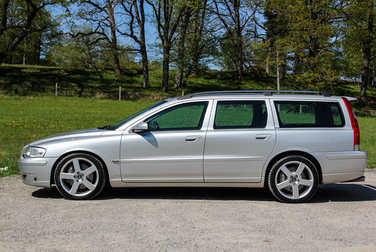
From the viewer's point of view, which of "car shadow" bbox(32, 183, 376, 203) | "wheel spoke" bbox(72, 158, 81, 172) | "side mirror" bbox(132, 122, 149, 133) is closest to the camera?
"side mirror" bbox(132, 122, 149, 133)

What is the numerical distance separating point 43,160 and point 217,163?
8.41 ft

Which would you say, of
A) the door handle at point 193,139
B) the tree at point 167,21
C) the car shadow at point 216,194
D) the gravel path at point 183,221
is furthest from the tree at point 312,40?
the door handle at point 193,139

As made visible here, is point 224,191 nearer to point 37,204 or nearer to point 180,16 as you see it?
point 37,204

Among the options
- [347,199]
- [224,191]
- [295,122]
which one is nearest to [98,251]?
[224,191]

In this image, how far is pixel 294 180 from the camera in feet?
16.6

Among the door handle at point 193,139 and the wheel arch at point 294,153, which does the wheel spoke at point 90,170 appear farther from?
the wheel arch at point 294,153

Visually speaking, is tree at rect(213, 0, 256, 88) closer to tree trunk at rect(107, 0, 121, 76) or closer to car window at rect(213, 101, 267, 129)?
tree trunk at rect(107, 0, 121, 76)

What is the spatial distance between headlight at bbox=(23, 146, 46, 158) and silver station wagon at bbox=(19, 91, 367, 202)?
15 mm

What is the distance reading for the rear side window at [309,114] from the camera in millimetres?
5199

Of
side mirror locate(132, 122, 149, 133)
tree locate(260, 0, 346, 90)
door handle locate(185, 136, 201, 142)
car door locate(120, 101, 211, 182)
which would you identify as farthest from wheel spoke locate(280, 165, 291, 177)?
tree locate(260, 0, 346, 90)

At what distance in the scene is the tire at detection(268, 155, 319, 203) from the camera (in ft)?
16.5

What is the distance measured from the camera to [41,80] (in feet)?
102

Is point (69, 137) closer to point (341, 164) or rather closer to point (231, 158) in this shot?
point (231, 158)

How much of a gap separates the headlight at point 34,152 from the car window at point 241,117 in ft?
8.51
